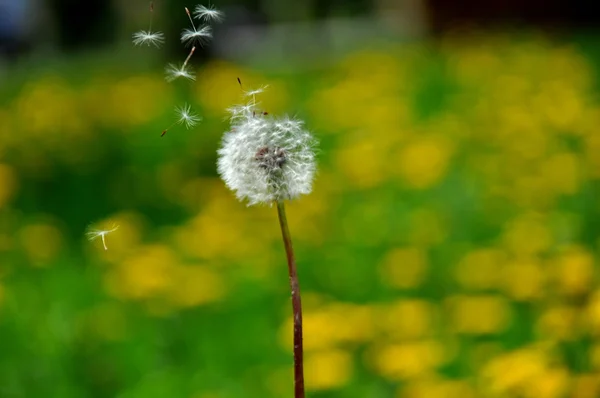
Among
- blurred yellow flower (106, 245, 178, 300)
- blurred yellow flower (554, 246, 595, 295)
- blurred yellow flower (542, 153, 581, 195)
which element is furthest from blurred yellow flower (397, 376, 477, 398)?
blurred yellow flower (542, 153, 581, 195)

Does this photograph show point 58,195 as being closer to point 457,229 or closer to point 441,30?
point 457,229

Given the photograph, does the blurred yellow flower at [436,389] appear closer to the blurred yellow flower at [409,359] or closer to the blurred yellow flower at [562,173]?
the blurred yellow flower at [409,359]

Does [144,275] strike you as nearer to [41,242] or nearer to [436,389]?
[41,242]

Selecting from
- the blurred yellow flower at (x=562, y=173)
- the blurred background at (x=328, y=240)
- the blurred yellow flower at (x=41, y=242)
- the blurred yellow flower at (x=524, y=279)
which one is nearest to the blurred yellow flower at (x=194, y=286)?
the blurred background at (x=328, y=240)

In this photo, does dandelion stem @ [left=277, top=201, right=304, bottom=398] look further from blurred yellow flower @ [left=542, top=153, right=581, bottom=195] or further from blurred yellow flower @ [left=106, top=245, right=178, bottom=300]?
blurred yellow flower @ [left=542, top=153, right=581, bottom=195]

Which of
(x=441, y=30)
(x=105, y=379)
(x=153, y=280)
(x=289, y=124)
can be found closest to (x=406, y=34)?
(x=441, y=30)
